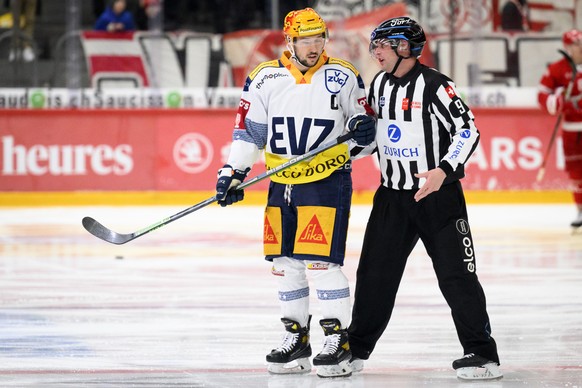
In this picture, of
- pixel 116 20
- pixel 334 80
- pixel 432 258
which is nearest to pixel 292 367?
pixel 432 258

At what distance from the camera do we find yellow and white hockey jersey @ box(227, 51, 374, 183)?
14.7 ft

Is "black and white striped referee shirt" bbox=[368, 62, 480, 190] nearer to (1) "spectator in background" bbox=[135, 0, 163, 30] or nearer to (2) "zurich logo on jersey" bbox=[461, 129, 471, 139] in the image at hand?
(2) "zurich logo on jersey" bbox=[461, 129, 471, 139]

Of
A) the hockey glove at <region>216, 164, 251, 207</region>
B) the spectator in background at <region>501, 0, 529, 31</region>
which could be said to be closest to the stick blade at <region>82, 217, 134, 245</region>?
the hockey glove at <region>216, 164, 251, 207</region>

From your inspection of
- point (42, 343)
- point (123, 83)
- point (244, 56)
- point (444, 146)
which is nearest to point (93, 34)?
point (123, 83)

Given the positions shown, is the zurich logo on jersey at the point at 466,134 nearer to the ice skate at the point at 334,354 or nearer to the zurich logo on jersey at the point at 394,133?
the zurich logo on jersey at the point at 394,133

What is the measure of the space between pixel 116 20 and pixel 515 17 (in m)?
3.67

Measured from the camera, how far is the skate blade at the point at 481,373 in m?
4.25

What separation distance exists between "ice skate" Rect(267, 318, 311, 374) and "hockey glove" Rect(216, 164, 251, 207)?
0.46m

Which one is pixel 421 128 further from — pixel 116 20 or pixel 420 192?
pixel 116 20

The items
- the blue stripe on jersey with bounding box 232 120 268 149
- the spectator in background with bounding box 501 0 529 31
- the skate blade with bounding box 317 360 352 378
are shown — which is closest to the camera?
the skate blade with bounding box 317 360 352 378

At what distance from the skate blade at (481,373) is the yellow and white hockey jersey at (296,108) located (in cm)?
82

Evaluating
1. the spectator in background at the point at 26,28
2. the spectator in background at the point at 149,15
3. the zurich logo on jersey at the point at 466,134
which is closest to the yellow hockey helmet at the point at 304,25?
the zurich logo on jersey at the point at 466,134

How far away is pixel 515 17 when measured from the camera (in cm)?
1201

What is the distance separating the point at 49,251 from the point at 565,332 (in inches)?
170
